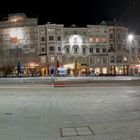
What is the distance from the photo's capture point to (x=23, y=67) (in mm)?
88875

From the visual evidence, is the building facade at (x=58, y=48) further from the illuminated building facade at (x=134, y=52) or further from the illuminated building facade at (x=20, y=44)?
the illuminated building facade at (x=134, y=52)

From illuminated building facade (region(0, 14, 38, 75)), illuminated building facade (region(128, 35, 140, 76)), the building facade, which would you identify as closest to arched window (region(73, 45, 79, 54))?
the building facade

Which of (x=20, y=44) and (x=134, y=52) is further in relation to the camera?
(x=134, y=52)

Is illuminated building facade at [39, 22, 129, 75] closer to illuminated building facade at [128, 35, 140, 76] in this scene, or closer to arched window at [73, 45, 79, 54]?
arched window at [73, 45, 79, 54]

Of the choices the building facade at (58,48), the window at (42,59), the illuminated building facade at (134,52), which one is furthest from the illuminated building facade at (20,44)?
the illuminated building facade at (134,52)

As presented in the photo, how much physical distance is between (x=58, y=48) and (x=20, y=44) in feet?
36.1

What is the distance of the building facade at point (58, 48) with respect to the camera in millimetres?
88500

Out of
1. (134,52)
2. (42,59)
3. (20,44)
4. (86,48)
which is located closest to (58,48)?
(42,59)

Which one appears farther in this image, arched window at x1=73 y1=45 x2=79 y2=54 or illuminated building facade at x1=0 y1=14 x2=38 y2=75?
arched window at x1=73 y1=45 x2=79 y2=54

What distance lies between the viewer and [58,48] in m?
89.5

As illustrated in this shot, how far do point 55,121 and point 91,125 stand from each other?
59.6 inches

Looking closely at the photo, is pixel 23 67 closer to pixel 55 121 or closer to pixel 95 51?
pixel 95 51

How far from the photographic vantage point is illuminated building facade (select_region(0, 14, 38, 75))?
89000 millimetres

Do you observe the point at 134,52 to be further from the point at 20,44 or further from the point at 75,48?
the point at 20,44
